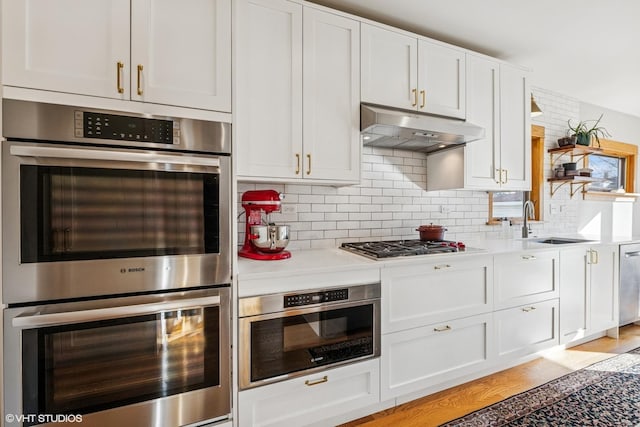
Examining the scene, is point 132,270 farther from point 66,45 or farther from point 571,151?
point 571,151

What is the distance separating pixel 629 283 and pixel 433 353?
2.70m

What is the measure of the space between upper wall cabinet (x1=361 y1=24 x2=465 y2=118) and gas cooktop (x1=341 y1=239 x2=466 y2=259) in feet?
3.31

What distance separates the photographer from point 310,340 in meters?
1.77

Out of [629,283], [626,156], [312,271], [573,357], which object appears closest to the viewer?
[312,271]

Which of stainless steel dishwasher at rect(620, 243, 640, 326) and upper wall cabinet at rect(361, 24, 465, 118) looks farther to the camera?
stainless steel dishwasher at rect(620, 243, 640, 326)

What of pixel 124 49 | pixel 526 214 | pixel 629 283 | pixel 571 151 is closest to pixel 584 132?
pixel 571 151

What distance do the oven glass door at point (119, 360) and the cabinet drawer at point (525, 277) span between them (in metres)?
2.04

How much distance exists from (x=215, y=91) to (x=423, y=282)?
65.2 inches

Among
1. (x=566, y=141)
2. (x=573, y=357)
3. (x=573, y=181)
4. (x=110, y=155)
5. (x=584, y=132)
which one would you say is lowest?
(x=573, y=357)

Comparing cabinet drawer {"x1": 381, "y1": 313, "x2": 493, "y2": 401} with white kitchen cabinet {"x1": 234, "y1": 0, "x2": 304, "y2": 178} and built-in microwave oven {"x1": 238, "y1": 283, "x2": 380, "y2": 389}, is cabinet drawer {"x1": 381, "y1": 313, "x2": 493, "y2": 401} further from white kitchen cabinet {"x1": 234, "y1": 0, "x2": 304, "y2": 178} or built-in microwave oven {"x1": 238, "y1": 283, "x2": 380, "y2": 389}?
white kitchen cabinet {"x1": 234, "y1": 0, "x2": 304, "y2": 178}

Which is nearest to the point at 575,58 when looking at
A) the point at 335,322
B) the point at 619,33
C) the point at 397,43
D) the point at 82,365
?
the point at 619,33

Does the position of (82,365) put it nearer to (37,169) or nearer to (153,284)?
(153,284)

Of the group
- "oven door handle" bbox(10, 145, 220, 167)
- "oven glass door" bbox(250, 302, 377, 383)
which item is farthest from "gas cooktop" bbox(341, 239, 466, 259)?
"oven door handle" bbox(10, 145, 220, 167)

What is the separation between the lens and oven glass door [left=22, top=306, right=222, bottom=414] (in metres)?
1.25
